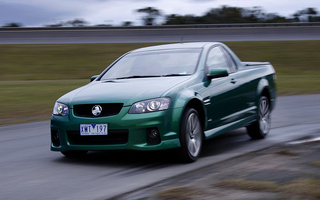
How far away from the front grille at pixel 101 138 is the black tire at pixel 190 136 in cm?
64

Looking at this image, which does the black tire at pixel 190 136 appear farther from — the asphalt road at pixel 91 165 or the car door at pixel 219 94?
the car door at pixel 219 94

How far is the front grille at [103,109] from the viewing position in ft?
20.9

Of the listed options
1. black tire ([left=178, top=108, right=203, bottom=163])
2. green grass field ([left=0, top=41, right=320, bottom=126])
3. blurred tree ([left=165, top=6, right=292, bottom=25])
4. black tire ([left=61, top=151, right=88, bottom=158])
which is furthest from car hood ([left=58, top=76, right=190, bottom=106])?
→ blurred tree ([left=165, top=6, right=292, bottom=25])

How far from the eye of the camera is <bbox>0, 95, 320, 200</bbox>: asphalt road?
5.34m

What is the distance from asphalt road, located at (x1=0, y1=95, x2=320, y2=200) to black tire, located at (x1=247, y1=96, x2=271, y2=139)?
0.47ft

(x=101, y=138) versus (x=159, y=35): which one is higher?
(x=159, y=35)

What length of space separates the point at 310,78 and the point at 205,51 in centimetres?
1518

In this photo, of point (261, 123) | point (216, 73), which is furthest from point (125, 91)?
point (261, 123)

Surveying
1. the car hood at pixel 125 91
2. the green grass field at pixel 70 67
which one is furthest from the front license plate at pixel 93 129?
the green grass field at pixel 70 67

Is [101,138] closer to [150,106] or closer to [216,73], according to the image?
[150,106]

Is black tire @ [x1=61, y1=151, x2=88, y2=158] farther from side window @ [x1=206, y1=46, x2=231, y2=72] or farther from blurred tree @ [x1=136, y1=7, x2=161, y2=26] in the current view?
blurred tree @ [x1=136, y1=7, x2=161, y2=26]

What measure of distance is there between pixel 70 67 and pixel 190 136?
768 inches

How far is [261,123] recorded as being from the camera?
28.9 feet

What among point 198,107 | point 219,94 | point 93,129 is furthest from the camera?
point 219,94
